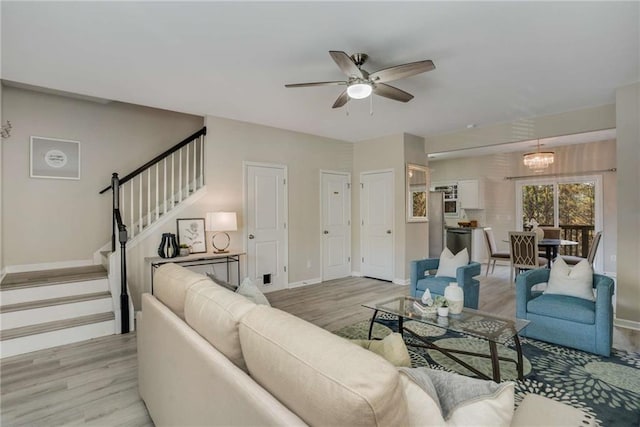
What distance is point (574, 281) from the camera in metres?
3.15

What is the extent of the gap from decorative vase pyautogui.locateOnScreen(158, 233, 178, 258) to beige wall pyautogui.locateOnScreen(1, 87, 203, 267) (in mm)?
1399

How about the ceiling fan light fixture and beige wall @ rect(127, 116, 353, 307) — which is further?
beige wall @ rect(127, 116, 353, 307)

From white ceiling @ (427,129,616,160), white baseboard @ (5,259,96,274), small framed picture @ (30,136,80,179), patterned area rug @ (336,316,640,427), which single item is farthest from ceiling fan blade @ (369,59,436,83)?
white baseboard @ (5,259,96,274)

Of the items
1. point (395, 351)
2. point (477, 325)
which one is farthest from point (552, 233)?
point (395, 351)

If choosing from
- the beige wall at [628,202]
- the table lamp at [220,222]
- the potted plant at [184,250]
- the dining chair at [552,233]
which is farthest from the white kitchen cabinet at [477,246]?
the potted plant at [184,250]

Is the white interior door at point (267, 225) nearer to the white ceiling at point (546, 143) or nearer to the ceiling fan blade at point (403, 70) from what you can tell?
the ceiling fan blade at point (403, 70)

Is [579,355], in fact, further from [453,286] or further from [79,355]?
[79,355]

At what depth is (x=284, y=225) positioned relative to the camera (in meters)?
5.37

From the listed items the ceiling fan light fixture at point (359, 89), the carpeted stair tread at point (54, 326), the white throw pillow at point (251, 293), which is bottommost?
the carpeted stair tread at point (54, 326)

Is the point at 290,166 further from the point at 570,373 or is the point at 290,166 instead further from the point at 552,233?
the point at 552,233

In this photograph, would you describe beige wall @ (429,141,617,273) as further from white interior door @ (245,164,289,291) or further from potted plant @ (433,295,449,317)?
potted plant @ (433,295,449,317)

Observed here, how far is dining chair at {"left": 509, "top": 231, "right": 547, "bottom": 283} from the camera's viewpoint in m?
5.25

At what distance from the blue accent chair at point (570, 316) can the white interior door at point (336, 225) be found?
10.8ft

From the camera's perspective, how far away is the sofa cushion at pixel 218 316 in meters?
1.28
